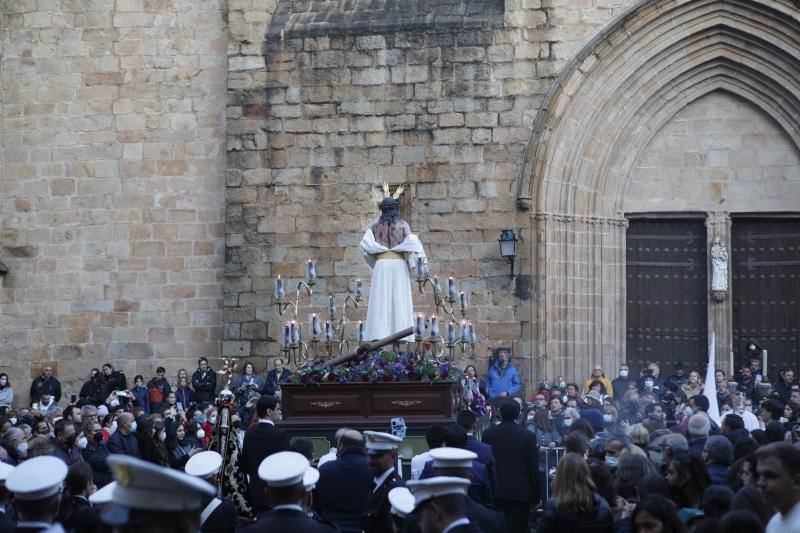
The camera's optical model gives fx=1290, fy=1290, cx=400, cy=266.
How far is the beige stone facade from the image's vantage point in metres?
19.5

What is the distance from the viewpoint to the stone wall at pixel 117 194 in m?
21.2

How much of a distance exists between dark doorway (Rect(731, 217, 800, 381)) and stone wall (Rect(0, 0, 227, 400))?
834 centimetres

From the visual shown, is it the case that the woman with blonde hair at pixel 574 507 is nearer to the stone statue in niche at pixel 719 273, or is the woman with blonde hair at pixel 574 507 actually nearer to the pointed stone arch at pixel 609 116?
the pointed stone arch at pixel 609 116

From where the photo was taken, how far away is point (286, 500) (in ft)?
19.2

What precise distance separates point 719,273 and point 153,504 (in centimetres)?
1678

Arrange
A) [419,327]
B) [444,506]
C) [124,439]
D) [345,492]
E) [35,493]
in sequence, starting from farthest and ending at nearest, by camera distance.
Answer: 1. [419,327]
2. [124,439]
3. [345,492]
4. [444,506]
5. [35,493]

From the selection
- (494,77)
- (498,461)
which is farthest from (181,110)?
(498,461)

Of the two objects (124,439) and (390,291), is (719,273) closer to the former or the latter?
(390,291)

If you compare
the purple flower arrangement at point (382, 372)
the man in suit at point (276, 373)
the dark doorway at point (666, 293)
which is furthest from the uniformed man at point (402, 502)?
the dark doorway at point (666, 293)

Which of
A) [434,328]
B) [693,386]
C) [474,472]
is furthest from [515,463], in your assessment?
[693,386]

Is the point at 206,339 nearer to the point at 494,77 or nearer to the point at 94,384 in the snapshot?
the point at 94,384

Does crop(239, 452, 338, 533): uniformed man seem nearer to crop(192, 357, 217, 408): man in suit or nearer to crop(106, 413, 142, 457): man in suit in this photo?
crop(106, 413, 142, 457): man in suit

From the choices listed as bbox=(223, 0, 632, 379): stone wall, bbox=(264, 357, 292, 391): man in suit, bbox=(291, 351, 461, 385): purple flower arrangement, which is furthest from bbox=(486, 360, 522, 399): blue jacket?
bbox=(291, 351, 461, 385): purple flower arrangement

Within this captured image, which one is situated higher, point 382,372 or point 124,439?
point 382,372
